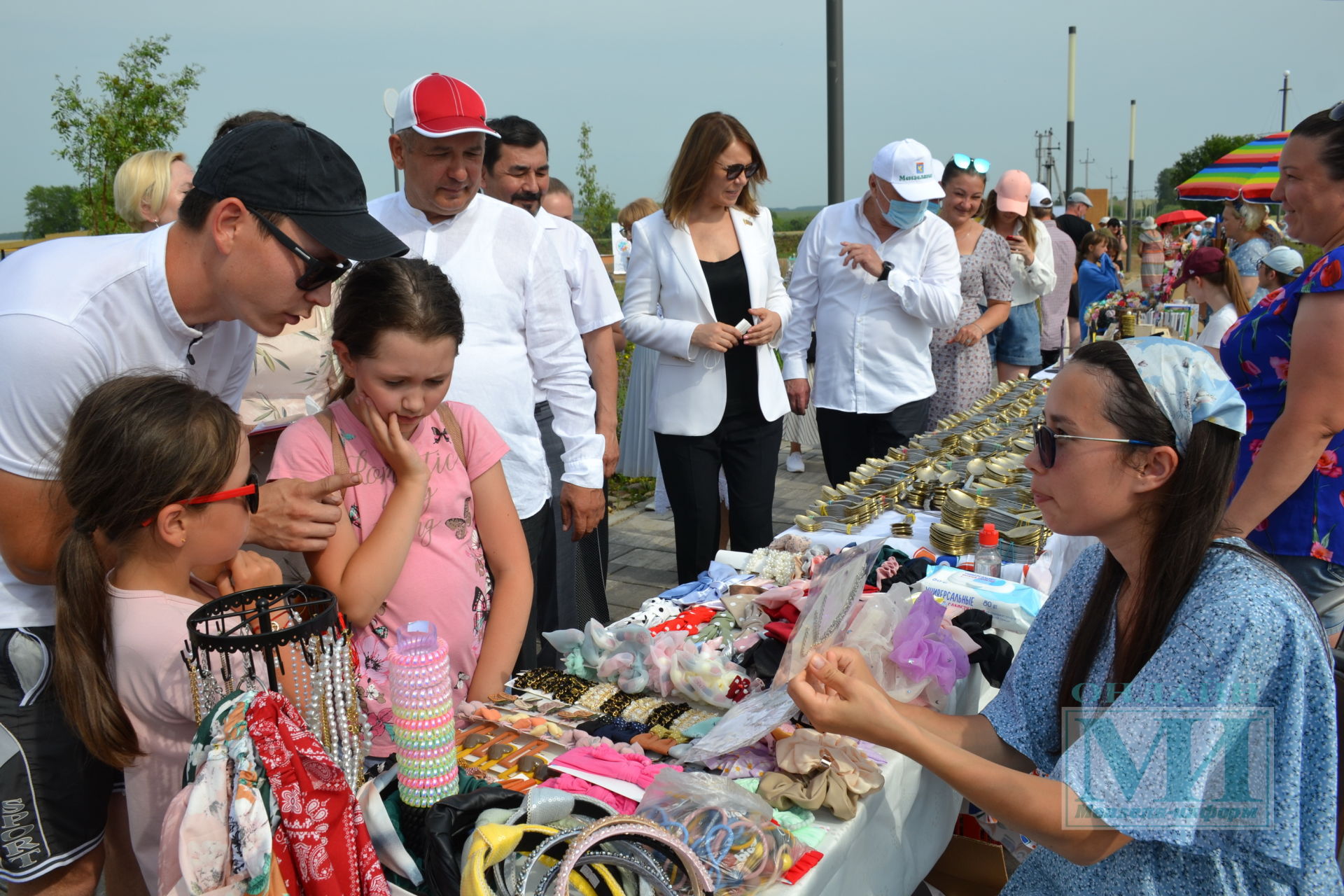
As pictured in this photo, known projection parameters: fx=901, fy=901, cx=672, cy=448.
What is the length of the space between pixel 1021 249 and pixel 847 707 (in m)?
5.35

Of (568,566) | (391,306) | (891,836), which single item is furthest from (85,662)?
(568,566)

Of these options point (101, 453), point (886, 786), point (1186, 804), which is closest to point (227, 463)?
point (101, 453)

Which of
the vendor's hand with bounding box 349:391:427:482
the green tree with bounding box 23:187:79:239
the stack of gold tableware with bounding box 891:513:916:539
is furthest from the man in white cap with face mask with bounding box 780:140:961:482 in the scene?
the green tree with bounding box 23:187:79:239

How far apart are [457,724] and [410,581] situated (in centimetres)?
35

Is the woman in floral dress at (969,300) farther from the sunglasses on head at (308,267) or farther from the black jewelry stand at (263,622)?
the black jewelry stand at (263,622)

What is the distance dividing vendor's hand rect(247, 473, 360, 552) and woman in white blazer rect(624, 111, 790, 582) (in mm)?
2065

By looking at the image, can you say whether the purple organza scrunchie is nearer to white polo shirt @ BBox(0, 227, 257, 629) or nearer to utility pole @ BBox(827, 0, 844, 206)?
white polo shirt @ BBox(0, 227, 257, 629)

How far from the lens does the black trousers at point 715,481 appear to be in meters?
3.71

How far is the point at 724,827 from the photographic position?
137 centimetres

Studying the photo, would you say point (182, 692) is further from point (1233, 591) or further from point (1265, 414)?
point (1265, 414)

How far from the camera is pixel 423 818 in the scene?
53.7 inches

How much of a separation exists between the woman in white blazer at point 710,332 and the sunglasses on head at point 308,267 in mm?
2047

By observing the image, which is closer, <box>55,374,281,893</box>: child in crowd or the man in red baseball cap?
<box>55,374,281,893</box>: child in crowd

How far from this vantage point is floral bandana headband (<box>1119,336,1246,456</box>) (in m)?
1.36
